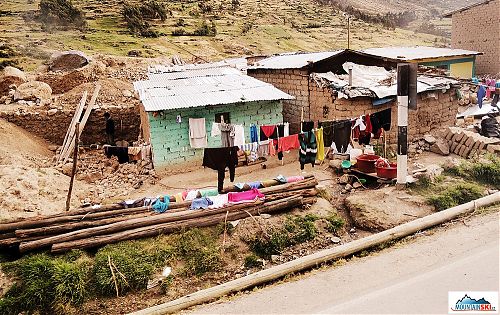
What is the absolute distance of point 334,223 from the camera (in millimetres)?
10820

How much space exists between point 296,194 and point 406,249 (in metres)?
3.12

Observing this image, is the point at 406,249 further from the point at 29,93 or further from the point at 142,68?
the point at 142,68

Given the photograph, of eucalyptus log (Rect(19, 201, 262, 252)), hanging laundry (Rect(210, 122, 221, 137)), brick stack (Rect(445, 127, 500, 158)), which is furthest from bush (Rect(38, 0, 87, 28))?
eucalyptus log (Rect(19, 201, 262, 252))

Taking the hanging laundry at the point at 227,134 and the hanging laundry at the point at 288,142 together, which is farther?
the hanging laundry at the point at 227,134

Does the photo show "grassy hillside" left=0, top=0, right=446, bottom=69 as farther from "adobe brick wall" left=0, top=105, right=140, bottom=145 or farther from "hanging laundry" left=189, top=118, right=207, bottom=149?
"hanging laundry" left=189, top=118, right=207, bottom=149

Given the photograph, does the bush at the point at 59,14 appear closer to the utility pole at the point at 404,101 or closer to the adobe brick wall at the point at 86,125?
the adobe brick wall at the point at 86,125

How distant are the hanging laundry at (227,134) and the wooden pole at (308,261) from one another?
18.2 ft

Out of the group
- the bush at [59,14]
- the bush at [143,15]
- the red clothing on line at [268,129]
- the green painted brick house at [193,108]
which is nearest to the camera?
the red clothing on line at [268,129]

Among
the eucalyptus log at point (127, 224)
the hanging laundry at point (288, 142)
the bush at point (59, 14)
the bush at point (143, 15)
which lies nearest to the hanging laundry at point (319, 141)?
the hanging laundry at point (288, 142)

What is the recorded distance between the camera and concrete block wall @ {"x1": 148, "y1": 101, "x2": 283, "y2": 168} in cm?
1483

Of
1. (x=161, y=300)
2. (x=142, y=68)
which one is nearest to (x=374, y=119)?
(x=161, y=300)

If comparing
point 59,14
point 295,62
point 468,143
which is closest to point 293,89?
point 295,62

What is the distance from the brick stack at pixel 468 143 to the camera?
590 inches

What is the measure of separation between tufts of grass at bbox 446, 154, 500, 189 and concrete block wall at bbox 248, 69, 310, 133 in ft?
18.6
